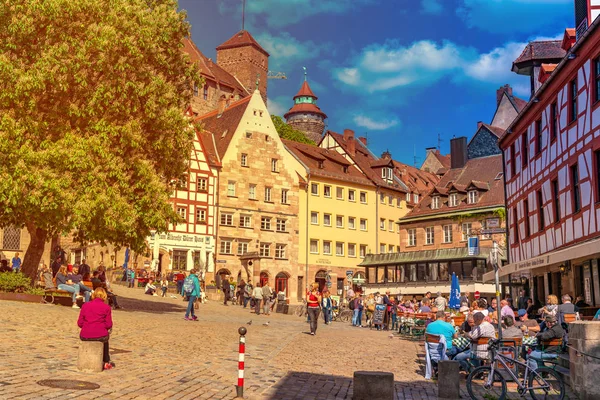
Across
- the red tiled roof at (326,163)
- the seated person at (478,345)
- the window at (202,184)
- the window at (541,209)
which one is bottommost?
the seated person at (478,345)

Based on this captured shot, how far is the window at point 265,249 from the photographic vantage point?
57.6 m

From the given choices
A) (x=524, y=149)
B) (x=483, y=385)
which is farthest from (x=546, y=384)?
(x=524, y=149)

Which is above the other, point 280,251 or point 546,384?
point 280,251

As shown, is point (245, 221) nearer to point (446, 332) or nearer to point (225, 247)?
point (225, 247)

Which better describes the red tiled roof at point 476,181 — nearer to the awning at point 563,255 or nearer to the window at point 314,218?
the window at point 314,218

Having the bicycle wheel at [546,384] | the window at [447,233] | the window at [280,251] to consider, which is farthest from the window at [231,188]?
the bicycle wheel at [546,384]

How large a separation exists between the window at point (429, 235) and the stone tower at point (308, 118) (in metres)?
50.6

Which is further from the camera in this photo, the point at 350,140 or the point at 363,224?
the point at 350,140

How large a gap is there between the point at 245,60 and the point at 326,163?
39524 mm

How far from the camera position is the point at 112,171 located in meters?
23.4

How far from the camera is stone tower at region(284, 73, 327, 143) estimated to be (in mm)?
105938

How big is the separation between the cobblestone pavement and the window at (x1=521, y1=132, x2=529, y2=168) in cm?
1189

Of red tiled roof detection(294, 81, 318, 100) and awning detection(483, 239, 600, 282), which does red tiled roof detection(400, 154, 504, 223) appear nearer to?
awning detection(483, 239, 600, 282)

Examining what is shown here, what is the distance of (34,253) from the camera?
82.5 ft
